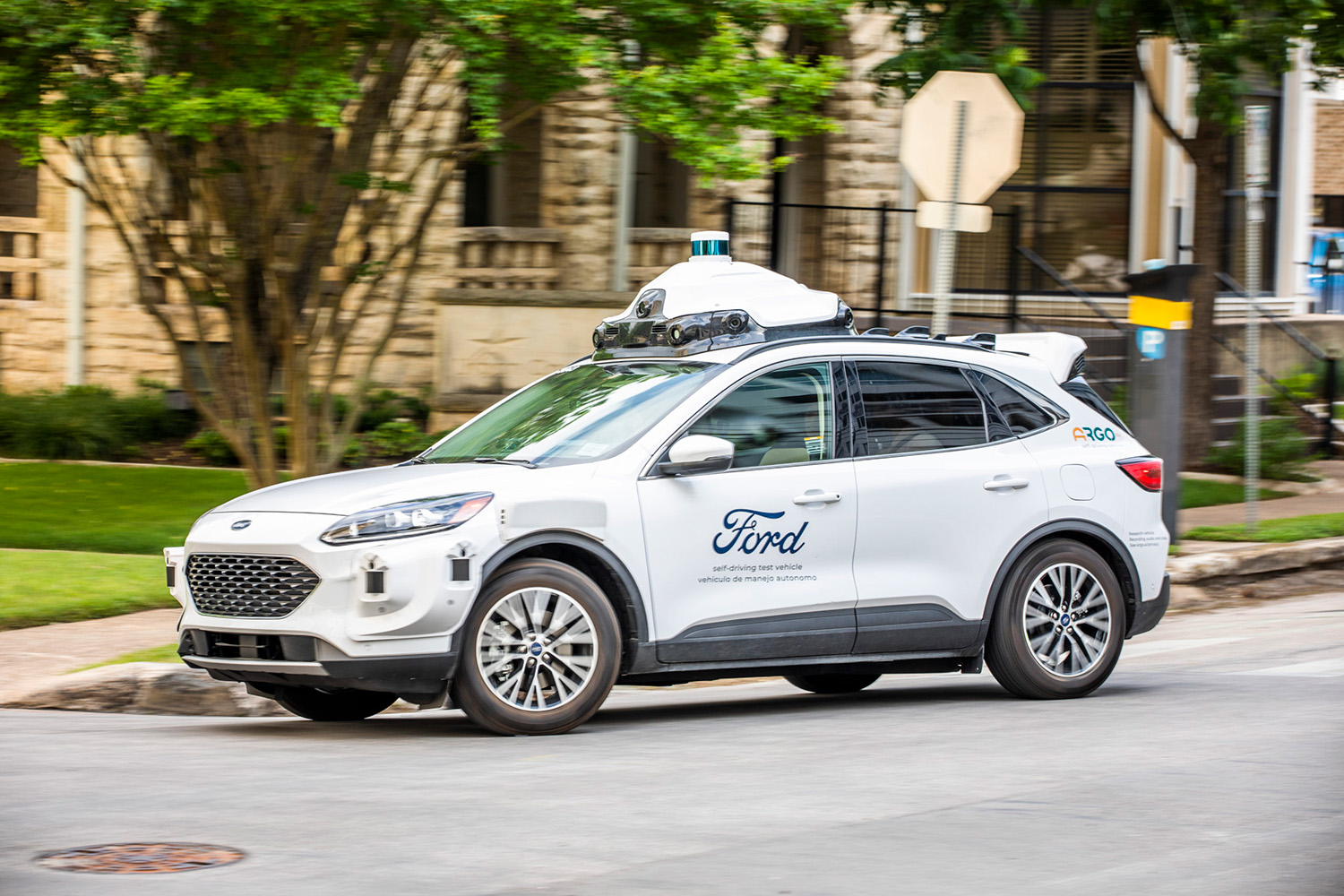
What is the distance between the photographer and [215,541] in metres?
7.14

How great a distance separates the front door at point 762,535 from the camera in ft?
24.1

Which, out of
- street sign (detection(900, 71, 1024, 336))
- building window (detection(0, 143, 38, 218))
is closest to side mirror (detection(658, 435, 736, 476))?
street sign (detection(900, 71, 1024, 336))

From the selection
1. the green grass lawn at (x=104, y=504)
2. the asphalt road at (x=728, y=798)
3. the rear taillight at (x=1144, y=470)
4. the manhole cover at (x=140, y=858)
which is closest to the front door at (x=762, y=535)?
the asphalt road at (x=728, y=798)

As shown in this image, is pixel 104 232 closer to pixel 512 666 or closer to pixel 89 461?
pixel 89 461

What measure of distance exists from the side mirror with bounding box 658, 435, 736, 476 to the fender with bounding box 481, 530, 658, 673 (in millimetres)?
459

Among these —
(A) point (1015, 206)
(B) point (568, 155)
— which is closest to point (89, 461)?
(B) point (568, 155)

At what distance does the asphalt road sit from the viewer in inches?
193

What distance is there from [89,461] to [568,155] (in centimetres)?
601

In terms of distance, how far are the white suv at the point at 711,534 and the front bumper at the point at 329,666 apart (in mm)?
10

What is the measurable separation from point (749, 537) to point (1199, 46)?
33.8 feet

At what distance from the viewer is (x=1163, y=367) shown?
12.8 meters

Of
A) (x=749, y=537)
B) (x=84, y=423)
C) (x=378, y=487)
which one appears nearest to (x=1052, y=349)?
(x=749, y=537)

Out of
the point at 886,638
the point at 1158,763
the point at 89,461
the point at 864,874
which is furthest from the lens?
the point at 89,461

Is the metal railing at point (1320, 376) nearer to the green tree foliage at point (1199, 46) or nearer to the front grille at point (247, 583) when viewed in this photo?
the green tree foliage at point (1199, 46)
